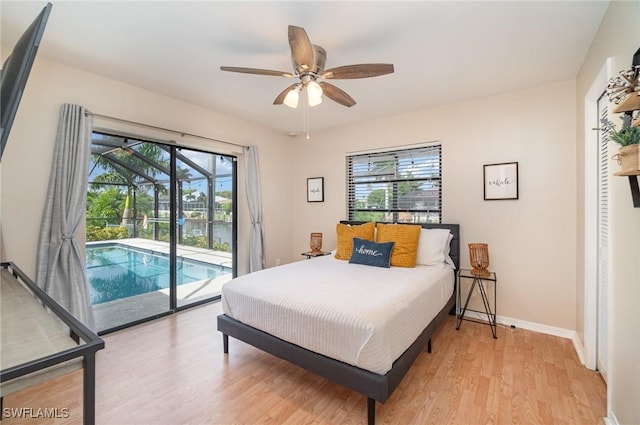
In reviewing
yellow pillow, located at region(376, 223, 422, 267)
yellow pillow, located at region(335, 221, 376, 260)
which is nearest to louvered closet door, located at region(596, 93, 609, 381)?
yellow pillow, located at region(376, 223, 422, 267)

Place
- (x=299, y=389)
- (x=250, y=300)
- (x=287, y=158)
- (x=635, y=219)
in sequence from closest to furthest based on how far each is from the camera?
1. (x=635, y=219)
2. (x=299, y=389)
3. (x=250, y=300)
4. (x=287, y=158)

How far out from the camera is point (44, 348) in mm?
875

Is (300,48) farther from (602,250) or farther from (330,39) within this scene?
(602,250)

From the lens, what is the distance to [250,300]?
7.32 ft

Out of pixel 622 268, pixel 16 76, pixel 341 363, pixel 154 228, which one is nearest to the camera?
pixel 16 76

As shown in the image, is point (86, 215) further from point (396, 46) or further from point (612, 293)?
point (612, 293)

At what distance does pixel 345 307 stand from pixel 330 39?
197 centimetres

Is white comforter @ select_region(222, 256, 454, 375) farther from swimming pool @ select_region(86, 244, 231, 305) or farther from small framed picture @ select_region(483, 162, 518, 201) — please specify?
swimming pool @ select_region(86, 244, 231, 305)

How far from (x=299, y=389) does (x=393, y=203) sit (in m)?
2.67

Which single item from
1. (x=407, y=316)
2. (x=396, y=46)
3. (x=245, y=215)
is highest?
(x=396, y=46)

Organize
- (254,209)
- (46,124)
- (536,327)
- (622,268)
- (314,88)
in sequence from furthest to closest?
(254,209) → (536,327) → (46,124) → (314,88) → (622,268)

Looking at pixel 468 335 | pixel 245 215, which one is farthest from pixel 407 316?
pixel 245 215

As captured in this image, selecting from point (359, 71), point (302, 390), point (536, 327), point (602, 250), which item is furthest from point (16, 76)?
point (536, 327)

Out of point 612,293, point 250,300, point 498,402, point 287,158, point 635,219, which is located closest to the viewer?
point 635,219
